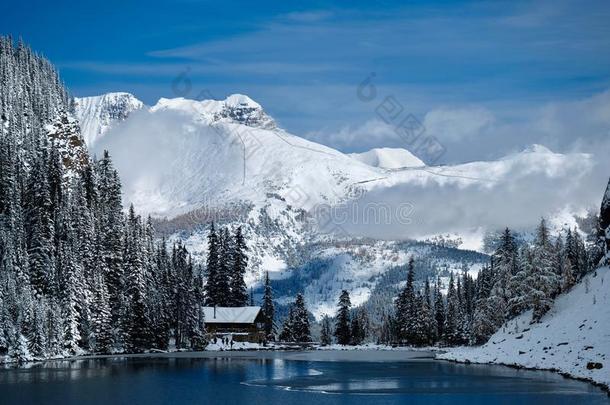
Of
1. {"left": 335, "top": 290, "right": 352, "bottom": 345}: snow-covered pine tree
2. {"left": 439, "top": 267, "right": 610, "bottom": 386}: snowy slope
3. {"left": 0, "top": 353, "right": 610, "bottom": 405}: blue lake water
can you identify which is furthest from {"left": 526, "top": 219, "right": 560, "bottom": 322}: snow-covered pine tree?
{"left": 335, "top": 290, "right": 352, "bottom": 345}: snow-covered pine tree

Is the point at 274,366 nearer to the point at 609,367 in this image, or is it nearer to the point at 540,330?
the point at 540,330

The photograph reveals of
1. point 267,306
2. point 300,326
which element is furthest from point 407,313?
point 267,306

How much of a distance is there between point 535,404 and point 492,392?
7270 millimetres

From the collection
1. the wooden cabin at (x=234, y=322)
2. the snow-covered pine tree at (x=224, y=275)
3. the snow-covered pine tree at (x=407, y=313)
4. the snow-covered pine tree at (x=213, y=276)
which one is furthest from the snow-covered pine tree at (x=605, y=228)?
the snow-covered pine tree at (x=213, y=276)

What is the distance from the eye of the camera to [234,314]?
6265 inches

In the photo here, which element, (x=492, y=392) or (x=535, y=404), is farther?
(x=492, y=392)

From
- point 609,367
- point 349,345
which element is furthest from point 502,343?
point 349,345

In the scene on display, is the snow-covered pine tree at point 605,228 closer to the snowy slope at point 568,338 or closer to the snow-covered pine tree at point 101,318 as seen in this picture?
the snowy slope at point 568,338

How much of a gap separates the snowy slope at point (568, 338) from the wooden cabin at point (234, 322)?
75.0 meters

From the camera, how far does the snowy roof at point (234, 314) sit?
157750 millimetres

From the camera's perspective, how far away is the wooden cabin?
157 m

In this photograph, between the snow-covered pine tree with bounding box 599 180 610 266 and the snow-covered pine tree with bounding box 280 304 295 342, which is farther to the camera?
the snow-covered pine tree with bounding box 280 304 295 342

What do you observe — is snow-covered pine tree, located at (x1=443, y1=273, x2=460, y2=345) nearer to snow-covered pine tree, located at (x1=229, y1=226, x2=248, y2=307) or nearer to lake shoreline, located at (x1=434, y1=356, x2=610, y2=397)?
snow-covered pine tree, located at (x1=229, y1=226, x2=248, y2=307)

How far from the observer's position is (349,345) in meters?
172
